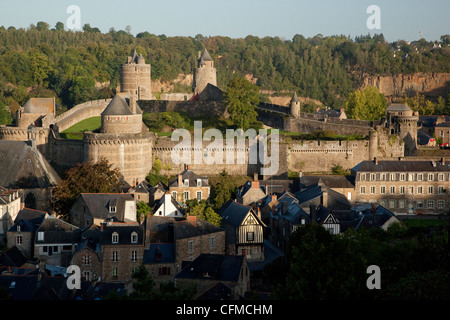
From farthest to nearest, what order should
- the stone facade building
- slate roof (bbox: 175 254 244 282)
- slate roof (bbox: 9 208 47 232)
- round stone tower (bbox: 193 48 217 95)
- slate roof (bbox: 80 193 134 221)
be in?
1. round stone tower (bbox: 193 48 217 95)
2. the stone facade building
3. slate roof (bbox: 80 193 134 221)
4. slate roof (bbox: 9 208 47 232)
5. slate roof (bbox: 175 254 244 282)

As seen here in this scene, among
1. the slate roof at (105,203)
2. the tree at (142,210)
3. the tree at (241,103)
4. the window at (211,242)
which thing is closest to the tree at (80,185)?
the slate roof at (105,203)

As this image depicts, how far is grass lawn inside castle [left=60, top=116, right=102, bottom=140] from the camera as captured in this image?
184ft

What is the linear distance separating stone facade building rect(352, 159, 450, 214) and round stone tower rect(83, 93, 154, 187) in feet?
45.3

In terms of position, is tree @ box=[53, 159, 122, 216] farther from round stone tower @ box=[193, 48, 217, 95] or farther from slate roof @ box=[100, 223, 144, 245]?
round stone tower @ box=[193, 48, 217, 95]

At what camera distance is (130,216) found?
42031mm

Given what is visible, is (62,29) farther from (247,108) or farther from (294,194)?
(294,194)

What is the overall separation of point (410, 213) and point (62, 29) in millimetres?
85435

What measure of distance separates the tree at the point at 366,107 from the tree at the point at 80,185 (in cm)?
3266

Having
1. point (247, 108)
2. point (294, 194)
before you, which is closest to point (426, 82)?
point (247, 108)

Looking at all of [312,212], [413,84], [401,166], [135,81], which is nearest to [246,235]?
[312,212]

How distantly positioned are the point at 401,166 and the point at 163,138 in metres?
15.6

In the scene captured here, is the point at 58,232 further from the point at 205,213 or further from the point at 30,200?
the point at 30,200

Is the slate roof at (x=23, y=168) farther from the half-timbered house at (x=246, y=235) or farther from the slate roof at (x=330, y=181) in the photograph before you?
the slate roof at (x=330, y=181)

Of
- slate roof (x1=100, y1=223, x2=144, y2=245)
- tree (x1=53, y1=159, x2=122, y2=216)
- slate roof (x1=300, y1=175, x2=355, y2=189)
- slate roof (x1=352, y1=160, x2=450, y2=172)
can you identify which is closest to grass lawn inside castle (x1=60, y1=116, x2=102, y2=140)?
tree (x1=53, y1=159, x2=122, y2=216)
